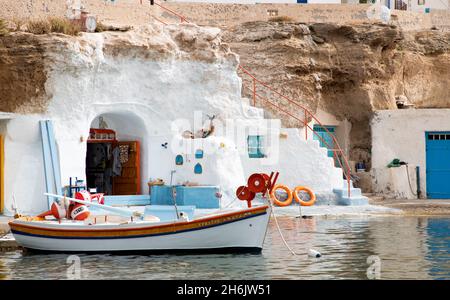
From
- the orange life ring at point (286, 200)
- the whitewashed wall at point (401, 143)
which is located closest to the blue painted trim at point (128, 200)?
the orange life ring at point (286, 200)

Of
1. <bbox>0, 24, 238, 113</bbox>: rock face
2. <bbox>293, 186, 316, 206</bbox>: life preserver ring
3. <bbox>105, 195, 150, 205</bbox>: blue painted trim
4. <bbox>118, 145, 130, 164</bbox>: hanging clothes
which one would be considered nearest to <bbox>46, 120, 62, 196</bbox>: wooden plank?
<bbox>0, 24, 238, 113</bbox>: rock face

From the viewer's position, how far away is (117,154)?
26.8 m

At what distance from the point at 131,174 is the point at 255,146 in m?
4.27

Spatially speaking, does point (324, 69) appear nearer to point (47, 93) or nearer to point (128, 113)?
point (128, 113)

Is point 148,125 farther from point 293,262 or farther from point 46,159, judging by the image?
point 293,262

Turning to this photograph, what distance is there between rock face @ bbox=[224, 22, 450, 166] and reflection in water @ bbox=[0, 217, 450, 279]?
1172 cm

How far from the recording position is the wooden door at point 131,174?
2669 cm

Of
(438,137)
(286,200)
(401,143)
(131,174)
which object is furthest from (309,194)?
(438,137)

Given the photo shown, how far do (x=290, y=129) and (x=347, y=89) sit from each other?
261 inches

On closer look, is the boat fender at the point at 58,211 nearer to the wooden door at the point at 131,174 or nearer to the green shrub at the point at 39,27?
the green shrub at the point at 39,27

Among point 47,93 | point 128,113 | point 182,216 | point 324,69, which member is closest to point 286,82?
point 324,69

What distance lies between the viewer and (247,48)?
106ft

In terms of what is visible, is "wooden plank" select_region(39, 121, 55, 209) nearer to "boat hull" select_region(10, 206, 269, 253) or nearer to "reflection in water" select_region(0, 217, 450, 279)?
"reflection in water" select_region(0, 217, 450, 279)

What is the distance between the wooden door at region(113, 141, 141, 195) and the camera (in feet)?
87.6
